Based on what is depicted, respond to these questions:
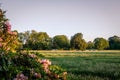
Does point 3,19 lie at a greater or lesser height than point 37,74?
greater

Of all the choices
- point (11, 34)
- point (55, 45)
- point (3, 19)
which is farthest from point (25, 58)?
point (55, 45)

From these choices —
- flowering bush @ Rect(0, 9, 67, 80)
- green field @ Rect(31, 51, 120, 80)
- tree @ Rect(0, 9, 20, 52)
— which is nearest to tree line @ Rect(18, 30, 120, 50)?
green field @ Rect(31, 51, 120, 80)

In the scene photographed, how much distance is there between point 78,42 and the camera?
116 meters

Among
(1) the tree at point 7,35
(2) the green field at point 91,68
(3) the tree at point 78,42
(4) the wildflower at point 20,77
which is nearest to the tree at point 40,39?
(3) the tree at point 78,42

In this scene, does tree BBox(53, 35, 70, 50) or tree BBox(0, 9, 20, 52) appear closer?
tree BBox(0, 9, 20, 52)

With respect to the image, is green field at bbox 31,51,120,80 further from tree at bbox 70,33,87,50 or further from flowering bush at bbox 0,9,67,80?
tree at bbox 70,33,87,50

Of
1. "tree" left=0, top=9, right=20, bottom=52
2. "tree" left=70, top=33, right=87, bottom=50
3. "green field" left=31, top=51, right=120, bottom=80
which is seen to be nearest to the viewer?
"tree" left=0, top=9, right=20, bottom=52

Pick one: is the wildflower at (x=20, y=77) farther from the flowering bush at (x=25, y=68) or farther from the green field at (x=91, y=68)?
the green field at (x=91, y=68)

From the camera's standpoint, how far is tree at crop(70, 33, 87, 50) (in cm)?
11250

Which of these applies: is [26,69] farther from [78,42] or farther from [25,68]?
[78,42]

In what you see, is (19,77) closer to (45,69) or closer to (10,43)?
(45,69)

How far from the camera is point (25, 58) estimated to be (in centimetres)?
761

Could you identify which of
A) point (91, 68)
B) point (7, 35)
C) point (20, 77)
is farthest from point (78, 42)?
point (20, 77)

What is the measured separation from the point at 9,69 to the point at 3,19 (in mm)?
6143
